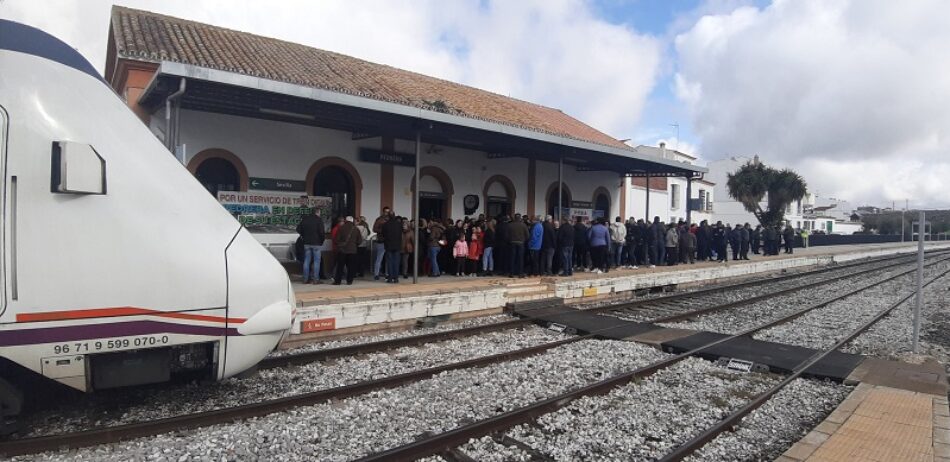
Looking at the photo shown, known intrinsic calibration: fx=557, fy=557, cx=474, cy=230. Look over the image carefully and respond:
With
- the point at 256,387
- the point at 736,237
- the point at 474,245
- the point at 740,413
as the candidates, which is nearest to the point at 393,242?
the point at 474,245

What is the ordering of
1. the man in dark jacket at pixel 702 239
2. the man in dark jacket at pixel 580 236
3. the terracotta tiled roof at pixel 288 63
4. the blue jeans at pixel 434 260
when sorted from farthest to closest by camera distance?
the man in dark jacket at pixel 702 239 → the man in dark jacket at pixel 580 236 → the blue jeans at pixel 434 260 → the terracotta tiled roof at pixel 288 63

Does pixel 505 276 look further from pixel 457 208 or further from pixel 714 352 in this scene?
pixel 714 352

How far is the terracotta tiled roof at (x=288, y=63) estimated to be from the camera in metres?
13.0

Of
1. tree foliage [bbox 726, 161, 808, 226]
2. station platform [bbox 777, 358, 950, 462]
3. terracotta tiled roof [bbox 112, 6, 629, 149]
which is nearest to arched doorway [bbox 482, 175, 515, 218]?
terracotta tiled roof [bbox 112, 6, 629, 149]

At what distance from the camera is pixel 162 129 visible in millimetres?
12234

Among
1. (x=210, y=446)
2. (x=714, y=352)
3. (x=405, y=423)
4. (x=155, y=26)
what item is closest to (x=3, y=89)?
(x=210, y=446)

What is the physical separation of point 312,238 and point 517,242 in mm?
4869

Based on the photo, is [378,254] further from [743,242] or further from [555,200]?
[743,242]

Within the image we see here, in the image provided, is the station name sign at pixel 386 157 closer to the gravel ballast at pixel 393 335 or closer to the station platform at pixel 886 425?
the gravel ballast at pixel 393 335

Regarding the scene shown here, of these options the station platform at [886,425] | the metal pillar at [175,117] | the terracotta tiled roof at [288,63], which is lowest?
the station platform at [886,425]

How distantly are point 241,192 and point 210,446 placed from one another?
9112 mm

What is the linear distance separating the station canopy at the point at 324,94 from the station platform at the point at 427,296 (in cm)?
349

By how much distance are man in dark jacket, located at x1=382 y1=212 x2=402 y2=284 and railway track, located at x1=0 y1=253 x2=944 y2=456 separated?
3.42 meters

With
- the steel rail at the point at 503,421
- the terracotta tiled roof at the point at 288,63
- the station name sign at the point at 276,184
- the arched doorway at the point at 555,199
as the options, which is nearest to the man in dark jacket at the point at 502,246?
the terracotta tiled roof at the point at 288,63
